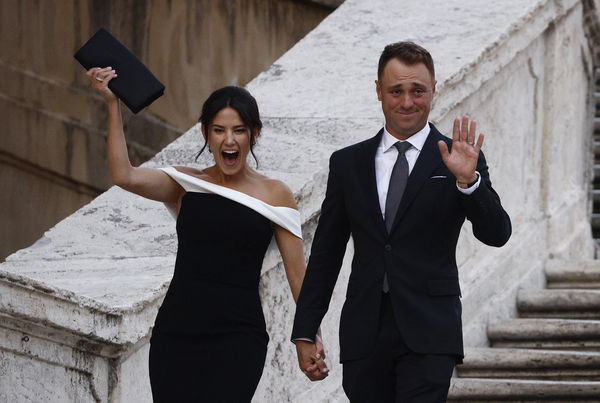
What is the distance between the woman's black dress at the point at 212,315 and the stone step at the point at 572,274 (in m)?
4.09

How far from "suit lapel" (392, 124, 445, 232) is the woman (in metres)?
0.46

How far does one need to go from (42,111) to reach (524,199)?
4.28 metres

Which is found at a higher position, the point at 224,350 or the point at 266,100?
the point at 266,100

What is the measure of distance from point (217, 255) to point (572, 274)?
4.28 metres

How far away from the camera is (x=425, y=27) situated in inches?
309

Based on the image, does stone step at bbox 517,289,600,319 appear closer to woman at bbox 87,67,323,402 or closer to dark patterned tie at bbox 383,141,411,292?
woman at bbox 87,67,323,402

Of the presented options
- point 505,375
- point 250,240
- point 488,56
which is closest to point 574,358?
point 505,375

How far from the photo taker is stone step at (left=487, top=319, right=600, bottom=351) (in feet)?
25.2

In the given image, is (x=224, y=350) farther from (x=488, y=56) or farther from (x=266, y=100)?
(x=488, y=56)

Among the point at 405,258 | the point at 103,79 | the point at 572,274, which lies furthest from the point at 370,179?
the point at 572,274

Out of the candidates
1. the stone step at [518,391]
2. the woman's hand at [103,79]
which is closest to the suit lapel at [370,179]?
the woman's hand at [103,79]

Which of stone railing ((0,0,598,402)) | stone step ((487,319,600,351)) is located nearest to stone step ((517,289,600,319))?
stone railing ((0,0,598,402))

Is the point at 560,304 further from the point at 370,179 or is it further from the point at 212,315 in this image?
the point at 212,315

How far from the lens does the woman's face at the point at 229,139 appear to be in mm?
5027
